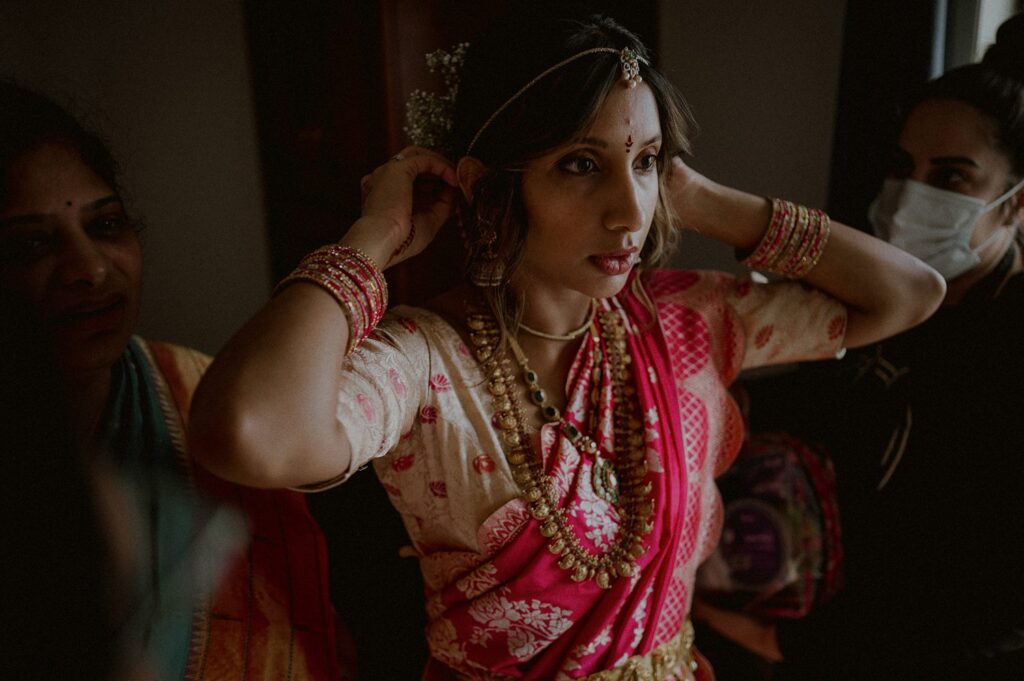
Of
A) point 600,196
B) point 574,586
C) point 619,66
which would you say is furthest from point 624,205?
point 574,586

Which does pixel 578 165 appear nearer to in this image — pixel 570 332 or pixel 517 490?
pixel 570 332

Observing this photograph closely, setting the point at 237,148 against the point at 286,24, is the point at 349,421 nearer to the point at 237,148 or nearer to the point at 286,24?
the point at 237,148

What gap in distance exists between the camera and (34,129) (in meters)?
0.71

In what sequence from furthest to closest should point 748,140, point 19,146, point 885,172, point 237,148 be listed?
point 885,172 → point 748,140 → point 237,148 → point 19,146

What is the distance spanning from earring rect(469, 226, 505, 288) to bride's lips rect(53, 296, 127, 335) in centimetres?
46

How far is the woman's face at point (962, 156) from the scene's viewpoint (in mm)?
1262

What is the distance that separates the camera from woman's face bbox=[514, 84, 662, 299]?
2.92 feet

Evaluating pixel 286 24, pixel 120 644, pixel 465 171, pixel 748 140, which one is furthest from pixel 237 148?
pixel 748 140

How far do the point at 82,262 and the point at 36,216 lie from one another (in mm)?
62

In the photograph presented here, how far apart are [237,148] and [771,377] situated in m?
1.21

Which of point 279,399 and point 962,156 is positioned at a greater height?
point 962,156

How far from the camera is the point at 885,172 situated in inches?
55.7

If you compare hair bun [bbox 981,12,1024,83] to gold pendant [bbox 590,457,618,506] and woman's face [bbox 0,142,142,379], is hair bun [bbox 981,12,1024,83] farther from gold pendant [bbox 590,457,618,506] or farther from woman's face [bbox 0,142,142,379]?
woman's face [bbox 0,142,142,379]

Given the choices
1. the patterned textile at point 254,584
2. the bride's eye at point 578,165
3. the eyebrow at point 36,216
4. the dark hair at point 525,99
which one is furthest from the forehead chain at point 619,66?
the patterned textile at point 254,584
